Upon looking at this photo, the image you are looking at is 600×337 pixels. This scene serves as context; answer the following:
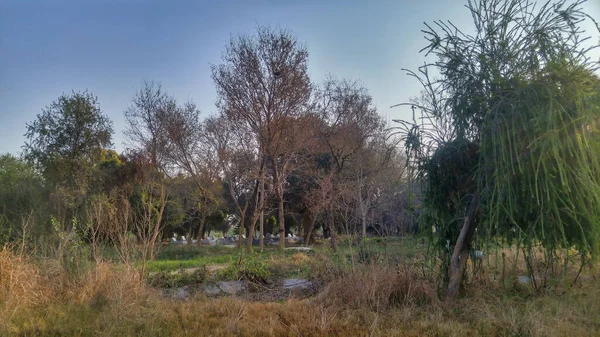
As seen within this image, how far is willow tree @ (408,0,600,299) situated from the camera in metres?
6.00

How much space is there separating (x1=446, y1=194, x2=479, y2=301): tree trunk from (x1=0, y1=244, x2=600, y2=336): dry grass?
24cm

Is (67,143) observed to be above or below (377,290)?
above

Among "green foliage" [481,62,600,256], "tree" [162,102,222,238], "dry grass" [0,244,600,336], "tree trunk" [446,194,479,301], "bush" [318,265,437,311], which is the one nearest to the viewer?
"dry grass" [0,244,600,336]

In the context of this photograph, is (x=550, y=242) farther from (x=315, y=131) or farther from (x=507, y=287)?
(x=315, y=131)

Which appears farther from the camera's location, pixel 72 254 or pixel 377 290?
pixel 72 254

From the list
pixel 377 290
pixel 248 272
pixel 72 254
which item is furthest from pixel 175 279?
pixel 377 290

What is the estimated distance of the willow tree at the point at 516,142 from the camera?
5996mm

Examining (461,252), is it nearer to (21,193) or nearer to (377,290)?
(377,290)

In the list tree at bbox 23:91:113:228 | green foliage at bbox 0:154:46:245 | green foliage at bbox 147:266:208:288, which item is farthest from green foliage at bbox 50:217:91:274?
tree at bbox 23:91:113:228

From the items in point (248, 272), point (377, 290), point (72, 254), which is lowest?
point (377, 290)

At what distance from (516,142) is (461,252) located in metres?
1.99

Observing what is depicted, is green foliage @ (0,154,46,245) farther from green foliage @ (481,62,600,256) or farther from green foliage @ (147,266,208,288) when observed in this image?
green foliage @ (481,62,600,256)

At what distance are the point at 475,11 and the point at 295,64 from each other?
13.1 m

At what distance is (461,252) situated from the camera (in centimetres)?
723
